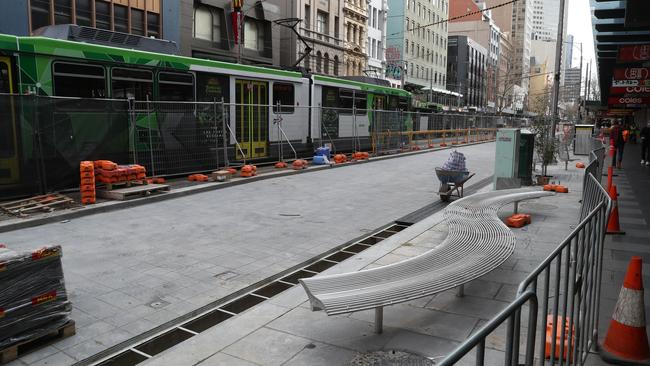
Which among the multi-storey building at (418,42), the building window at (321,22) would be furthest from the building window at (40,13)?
the multi-storey building at (418,42)

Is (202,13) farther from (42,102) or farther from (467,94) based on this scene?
(467,94)

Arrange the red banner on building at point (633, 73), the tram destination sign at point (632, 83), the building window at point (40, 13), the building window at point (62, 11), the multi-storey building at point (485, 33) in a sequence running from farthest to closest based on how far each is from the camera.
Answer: the multi-storey building at point (485, 33)
the building window at point (62, 11)
the building window at point (40, 13)
the tram destination sign at point (632, 83)
the red banner on building at point (633, 73)

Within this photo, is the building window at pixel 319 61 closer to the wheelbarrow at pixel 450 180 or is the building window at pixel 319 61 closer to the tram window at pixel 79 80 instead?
the tram window at pixel 79 80

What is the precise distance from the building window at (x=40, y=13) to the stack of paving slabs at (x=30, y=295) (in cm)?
2324

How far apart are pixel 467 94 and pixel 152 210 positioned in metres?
97.6

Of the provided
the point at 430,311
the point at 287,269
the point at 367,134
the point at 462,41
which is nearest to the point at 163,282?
the point at 287,269

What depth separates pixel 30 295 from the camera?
426 cm

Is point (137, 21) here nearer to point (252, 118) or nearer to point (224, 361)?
point (252, 118)

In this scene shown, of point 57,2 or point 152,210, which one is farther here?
point 57,2

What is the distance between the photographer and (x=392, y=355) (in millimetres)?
4062

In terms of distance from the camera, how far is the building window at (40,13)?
77.5ft

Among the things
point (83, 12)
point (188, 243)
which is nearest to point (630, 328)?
point (188, 243)

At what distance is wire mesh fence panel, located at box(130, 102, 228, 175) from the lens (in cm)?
1302

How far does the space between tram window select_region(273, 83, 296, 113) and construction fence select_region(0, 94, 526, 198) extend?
0.12 meters
